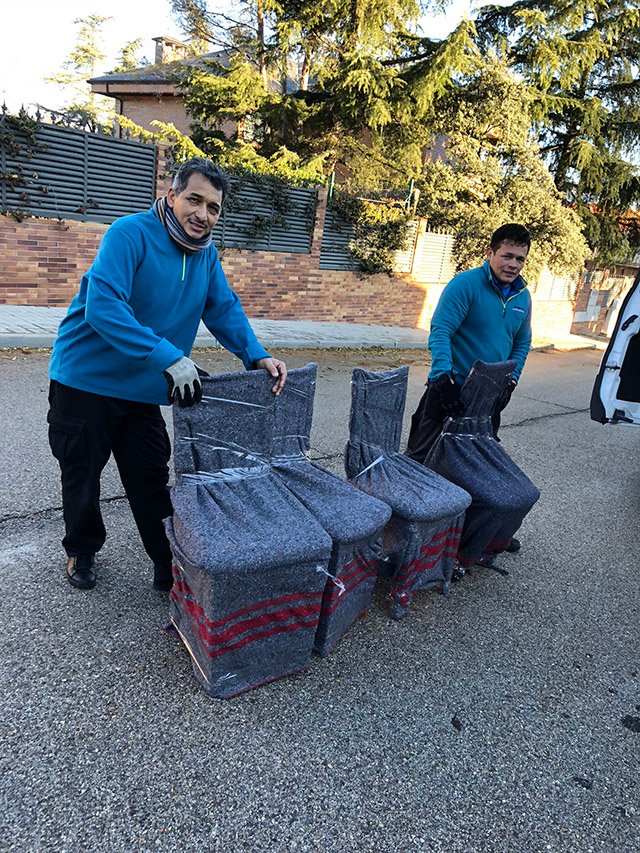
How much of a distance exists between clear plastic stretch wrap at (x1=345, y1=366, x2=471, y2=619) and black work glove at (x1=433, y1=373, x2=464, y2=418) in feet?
0.68

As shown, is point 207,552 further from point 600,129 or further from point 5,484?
point 600,129

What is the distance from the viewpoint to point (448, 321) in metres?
3.55

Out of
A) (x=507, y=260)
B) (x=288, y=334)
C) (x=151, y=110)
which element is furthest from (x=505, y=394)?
(x=151, y=110)

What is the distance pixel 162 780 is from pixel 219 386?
4.70ft

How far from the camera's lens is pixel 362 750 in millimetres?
2178

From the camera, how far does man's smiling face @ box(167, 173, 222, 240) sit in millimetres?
2359

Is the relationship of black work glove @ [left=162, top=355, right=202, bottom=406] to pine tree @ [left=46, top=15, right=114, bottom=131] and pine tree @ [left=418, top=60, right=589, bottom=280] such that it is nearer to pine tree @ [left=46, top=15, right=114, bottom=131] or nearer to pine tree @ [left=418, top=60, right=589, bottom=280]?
pine tree @ [left=418, top=60, right=589, bottom=280]

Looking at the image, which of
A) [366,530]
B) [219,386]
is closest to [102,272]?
[219,386]

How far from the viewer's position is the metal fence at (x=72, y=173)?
27.2 feet

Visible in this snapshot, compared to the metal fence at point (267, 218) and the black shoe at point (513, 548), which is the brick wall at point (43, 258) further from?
the black shoe at point (513, 548)

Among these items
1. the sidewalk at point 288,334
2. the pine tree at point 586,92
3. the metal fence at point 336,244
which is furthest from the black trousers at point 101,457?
the pine tree at point 586,92

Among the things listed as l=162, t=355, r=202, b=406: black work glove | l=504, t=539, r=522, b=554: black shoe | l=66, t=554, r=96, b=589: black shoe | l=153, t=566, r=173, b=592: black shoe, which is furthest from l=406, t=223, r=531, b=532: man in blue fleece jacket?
l=66, t=554, r=96, b=589: black shoe

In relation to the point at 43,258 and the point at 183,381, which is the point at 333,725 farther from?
the point at 43,258

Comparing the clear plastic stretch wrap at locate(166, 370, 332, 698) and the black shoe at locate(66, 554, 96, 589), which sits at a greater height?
the clear plastic stretch wrap at locate(166, 370, 332, 698)
